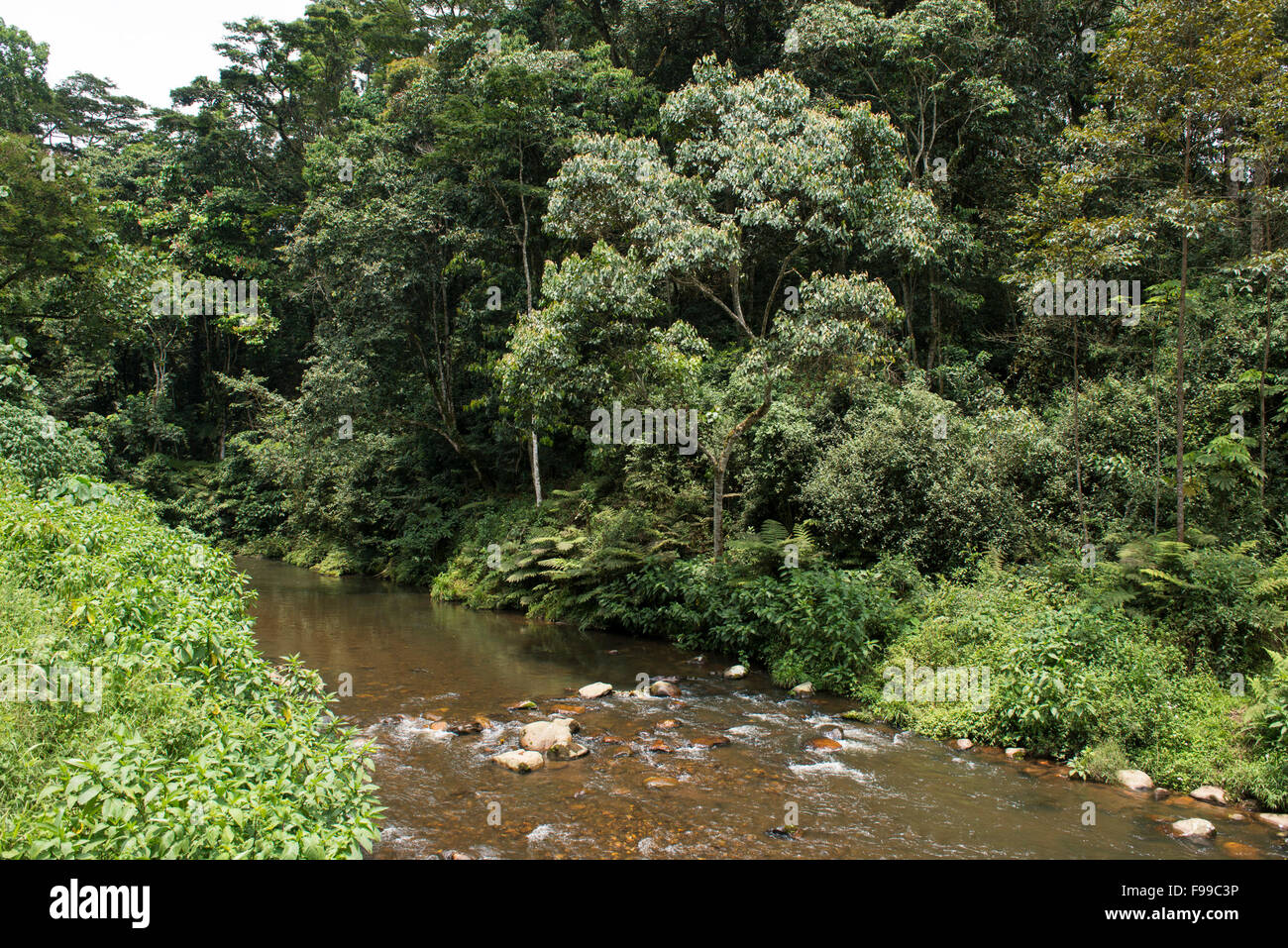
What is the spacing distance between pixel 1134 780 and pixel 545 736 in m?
6.07

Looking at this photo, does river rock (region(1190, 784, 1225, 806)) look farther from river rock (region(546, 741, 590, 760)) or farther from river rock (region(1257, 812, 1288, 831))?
river rock (region(546, 741, 590, 760))

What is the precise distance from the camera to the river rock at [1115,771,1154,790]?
25.4 ft

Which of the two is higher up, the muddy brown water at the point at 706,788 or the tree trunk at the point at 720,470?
the tree trunk at the point at 720,470

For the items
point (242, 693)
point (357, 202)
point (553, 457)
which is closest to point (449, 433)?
point (553, 457)

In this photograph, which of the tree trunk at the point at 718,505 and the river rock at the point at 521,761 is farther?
the tree trunk at the point at 718,505

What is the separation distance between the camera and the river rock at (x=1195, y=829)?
6.71 m

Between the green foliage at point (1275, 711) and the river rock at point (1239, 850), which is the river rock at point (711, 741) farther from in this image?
the green foliage at point (1275, 711)

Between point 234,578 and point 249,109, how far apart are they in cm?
3018

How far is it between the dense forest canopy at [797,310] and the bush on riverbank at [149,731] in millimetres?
7230

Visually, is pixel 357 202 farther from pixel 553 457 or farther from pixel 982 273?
pixel 982 273

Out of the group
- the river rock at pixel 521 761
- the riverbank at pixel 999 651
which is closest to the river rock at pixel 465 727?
the river rock at pixel 521 761

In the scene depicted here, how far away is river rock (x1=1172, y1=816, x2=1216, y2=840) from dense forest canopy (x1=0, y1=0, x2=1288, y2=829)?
3.14ft

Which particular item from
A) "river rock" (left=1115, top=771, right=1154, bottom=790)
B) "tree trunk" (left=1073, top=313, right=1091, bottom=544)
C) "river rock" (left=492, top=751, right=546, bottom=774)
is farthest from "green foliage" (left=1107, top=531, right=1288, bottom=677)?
"river rock" (left=492, top=751, right=546, bottom=774)

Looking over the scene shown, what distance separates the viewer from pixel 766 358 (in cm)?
1325
